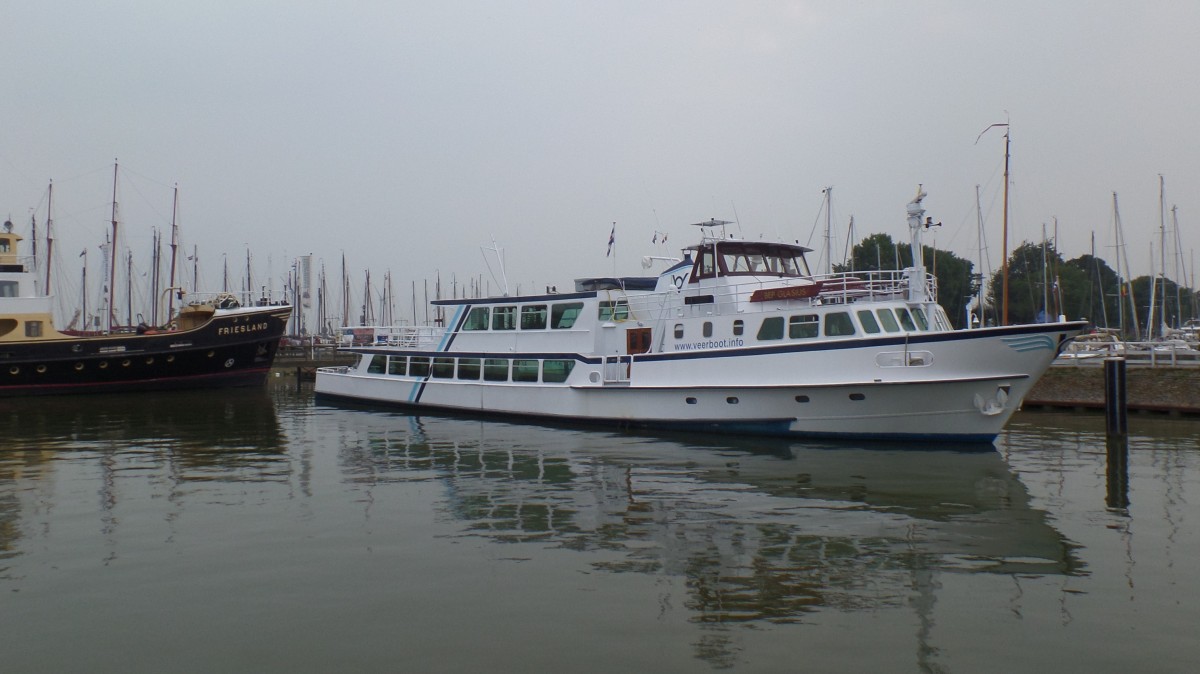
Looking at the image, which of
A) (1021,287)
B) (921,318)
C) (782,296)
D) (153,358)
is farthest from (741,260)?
(1021,287)

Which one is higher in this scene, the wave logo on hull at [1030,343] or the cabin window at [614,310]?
the cabin window at [614,310]

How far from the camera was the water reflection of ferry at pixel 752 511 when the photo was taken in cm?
924

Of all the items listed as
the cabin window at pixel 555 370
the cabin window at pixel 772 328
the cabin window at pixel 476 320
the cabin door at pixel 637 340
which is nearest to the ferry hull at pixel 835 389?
the cabin window at pixel 555 370

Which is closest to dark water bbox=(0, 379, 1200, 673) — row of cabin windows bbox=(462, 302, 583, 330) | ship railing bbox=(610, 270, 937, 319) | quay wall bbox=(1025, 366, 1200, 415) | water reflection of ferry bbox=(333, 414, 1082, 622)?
water reflection of ferry bbox=(333, 414, 1082, 622)

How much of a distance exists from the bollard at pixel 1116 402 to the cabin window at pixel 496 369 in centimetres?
1613

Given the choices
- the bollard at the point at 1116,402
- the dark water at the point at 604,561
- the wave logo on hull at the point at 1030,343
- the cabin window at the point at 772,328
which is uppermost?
the cabin window at the point at 772,328

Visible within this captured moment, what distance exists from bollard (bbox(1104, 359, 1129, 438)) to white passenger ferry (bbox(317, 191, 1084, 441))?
4404 millimetres

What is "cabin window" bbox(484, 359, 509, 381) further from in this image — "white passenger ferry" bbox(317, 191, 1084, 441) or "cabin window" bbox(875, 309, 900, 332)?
"cabin window" bbox(875, 309, 900, 332)

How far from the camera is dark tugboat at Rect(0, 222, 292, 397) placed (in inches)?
1388

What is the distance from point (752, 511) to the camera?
491 inches

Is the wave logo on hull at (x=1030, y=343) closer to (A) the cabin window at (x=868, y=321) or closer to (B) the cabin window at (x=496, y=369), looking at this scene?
(A) the cabin window at (x=868, y=321)

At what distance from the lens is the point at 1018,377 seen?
57.1 feet

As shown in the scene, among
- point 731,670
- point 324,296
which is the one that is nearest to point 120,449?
point 731,670

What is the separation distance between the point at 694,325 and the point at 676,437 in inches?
117
